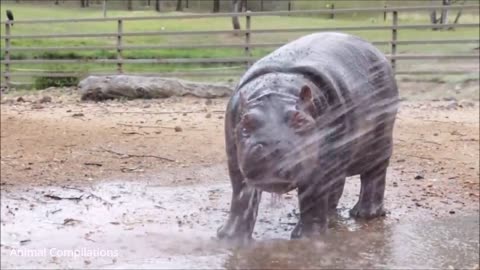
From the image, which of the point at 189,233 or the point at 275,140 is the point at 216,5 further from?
the point at 275,140

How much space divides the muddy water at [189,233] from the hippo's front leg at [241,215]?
5cm

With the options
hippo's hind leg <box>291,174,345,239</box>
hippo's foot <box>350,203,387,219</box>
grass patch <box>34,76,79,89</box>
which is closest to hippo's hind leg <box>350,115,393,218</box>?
hippo's foot <box>350,203,387,219</box>

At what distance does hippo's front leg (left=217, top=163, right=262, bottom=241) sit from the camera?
7.86ft

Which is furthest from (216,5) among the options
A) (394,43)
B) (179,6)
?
(394,43)

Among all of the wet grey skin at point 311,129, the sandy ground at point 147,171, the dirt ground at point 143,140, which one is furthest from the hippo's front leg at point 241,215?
the dirt ground at point 143,140

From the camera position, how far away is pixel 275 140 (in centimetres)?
197

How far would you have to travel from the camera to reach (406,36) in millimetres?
7414

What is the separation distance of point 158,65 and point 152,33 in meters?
0.57

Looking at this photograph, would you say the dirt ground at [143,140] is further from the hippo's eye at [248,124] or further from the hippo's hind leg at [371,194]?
the hippo's eye at [248,124]

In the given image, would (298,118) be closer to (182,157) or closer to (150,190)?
(150,190)

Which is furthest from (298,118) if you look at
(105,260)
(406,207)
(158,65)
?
(158,65)

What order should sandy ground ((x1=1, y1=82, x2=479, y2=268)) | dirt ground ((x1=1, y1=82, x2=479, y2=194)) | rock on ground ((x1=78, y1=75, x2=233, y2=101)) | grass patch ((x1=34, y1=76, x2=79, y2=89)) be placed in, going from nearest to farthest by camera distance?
sandy ground ((x1=1, y1=82, x2=479, y2=268)) < dirt ground ((x1=1, y1=82, x2=479, y2=194)) < rock on ground ((x1=78, y1=75, x2=233, y2=101)) < grass patch ((x1=34, y1=76, x2=79, y2=89))

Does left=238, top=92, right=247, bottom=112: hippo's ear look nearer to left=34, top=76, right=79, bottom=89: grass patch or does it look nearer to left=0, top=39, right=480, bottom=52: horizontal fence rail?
left=0, top=39, right=480, bottom=52: horizontal fence rail

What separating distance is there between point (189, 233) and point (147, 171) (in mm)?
1217
